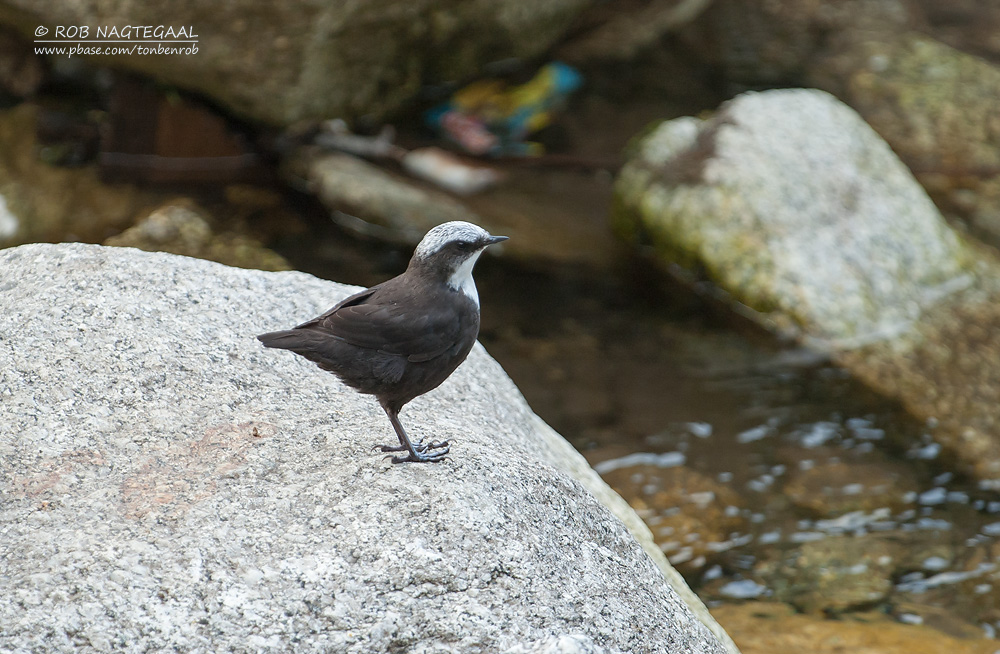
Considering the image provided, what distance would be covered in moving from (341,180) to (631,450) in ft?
12.1

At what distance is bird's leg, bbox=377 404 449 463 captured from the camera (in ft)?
9.78

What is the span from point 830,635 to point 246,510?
298 cm

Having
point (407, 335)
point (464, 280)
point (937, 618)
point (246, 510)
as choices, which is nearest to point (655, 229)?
point (937, 618)

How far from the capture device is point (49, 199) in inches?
295

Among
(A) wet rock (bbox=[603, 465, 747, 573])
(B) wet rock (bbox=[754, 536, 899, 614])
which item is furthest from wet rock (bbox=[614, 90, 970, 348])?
(B) wet rock (bbox=[754, 536, 899, 614])

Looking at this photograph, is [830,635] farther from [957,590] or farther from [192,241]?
[192,241]

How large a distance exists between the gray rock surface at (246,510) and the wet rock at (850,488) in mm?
2507

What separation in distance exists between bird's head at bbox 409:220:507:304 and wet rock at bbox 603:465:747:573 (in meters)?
2.57

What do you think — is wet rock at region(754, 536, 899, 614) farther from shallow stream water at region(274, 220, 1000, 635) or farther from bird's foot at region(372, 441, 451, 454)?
bird's foot at region(372, 441, 451, 454)

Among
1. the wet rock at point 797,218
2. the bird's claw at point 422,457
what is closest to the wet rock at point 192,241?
the wet rock at point 797,218

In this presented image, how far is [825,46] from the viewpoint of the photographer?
10984mm

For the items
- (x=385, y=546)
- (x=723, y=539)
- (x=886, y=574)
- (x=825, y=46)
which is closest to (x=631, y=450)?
(x=723, y=539)

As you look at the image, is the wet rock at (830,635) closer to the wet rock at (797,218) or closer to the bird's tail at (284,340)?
the bird's tail at (284,340)

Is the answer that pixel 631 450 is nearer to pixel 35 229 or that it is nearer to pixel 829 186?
pixel 829 186
